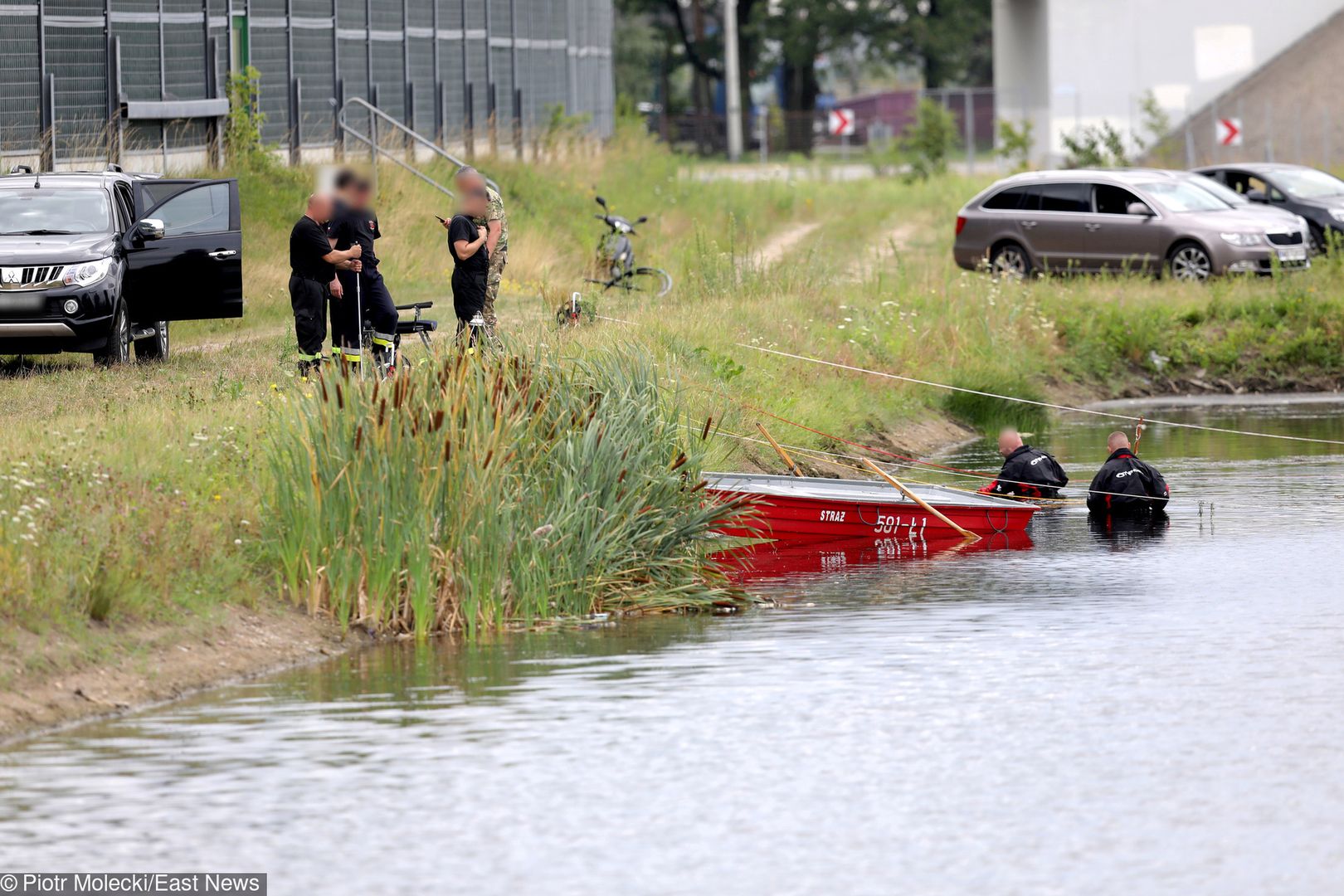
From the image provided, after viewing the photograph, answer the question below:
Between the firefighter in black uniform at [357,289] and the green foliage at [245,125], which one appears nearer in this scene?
the firefighter in black uniform at [357,289]

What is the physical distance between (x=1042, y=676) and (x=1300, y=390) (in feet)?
51.4

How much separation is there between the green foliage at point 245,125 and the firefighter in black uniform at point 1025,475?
605 inches

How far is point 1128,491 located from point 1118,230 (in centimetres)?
1323

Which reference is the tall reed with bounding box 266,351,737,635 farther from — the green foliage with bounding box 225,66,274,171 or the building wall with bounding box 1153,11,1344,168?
the building wall with bounding box 1153,11,1344,168

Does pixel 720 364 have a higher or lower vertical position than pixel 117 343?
lower

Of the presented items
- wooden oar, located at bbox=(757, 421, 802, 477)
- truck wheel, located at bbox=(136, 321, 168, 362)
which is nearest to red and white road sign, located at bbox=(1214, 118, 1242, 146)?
truck wheel, located at bbox=(136, 321, 168, 362)

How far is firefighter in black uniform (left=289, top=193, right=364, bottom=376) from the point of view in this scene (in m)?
16.3

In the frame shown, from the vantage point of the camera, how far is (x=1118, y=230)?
29109 millimetres

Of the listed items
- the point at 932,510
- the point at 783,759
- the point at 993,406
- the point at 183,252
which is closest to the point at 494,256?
the point at 183,252

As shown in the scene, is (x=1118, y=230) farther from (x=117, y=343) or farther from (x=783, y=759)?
(x=783, y=759)

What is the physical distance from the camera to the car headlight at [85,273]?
1931 cm

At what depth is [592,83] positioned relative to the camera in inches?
1885

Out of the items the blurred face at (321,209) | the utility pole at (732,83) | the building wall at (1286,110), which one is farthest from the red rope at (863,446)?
the utility pole at (732,83)

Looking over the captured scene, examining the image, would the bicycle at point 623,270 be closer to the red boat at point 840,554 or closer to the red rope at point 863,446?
the red rope at point 863,446
